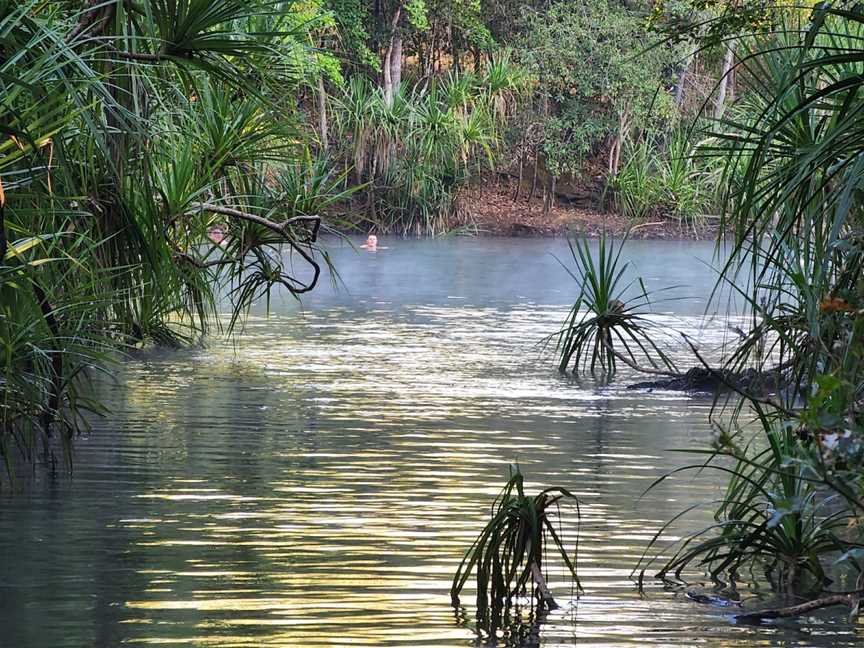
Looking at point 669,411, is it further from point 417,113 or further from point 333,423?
point 417,113

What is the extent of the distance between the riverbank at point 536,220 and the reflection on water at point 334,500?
62.2ft

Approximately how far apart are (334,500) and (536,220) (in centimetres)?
2845

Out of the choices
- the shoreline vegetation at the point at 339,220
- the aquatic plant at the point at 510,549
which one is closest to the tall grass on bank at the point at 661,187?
the shoreline vegetation at the point at 339,220

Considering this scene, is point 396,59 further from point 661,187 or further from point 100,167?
point 100,167

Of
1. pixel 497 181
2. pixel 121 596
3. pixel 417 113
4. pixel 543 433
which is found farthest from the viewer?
pixel 497 181

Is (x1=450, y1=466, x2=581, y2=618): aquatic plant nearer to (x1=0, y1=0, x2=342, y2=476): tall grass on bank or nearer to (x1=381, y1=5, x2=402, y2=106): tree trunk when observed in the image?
(x1=0, y1=0, x2=342, y2=476): tall grass on bank

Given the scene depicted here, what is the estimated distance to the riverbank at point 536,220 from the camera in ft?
113

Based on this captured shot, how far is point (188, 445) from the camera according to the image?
9.44m

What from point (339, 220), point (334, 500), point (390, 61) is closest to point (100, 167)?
point (334, 500)

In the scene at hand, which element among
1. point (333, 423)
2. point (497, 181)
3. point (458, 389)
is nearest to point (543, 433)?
point (333, 423)

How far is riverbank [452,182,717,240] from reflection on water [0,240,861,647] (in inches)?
747

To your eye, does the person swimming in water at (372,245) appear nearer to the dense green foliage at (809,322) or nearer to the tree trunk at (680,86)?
the tree trunk at (680,86)

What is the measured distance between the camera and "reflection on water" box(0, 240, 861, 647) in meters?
5.57

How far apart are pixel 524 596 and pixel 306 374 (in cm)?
731
